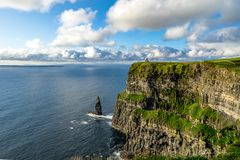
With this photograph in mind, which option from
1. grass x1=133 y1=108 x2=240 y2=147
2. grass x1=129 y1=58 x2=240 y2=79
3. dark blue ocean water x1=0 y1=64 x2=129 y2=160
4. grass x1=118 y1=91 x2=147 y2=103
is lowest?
dark blue ocean water x1=0 y1=64 x2=129 y2=160

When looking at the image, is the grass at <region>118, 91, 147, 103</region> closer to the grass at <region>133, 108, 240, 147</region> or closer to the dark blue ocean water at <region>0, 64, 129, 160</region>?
the grass at <region>133, 108, 240, 147</region>

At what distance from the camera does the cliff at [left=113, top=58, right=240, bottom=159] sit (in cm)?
9138

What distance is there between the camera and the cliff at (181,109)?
91.4 meters

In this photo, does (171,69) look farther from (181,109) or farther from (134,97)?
(134,97)

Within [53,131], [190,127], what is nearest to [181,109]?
[190,127]

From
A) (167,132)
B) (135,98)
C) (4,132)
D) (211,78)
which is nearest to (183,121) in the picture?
(167,132)

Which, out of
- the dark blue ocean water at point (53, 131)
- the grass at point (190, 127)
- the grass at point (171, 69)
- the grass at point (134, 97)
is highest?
the grass at point (171, 69)

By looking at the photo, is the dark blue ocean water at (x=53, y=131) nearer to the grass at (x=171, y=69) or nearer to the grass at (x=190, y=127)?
the grass at (x=190, y=127)

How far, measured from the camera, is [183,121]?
10550 centimetres

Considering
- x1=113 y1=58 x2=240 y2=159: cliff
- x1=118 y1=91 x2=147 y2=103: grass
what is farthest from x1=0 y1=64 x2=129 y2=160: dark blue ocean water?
x1=118 y1=91 x2=147 y2=103: grass

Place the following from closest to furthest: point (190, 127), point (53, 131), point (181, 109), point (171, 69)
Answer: point (190, 127) → point (181, 109) → point (171, 69) → point (53, 131)

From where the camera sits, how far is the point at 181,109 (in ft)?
368

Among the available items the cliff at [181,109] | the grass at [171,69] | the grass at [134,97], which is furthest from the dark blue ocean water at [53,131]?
the grass at [171,69]

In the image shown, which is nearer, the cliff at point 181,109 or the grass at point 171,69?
the cliff at point 181,109
